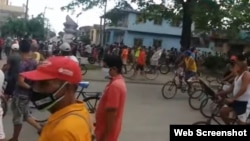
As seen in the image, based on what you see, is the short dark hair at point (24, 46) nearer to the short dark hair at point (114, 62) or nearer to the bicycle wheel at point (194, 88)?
the short dark hair at point (114, 62)

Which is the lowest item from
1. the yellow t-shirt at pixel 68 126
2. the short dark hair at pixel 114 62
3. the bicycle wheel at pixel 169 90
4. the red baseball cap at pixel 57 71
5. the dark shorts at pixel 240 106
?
the bicycle wheel at pixel 169 90

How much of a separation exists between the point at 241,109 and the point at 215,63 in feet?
79.3

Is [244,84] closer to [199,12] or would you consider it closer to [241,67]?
[241,67]

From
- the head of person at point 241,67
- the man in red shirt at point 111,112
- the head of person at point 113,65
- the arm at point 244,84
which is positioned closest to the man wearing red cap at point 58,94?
the man in red shirt at point 111,112

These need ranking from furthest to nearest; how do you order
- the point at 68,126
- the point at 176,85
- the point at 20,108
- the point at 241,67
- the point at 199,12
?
1. the point at 199,12
2. the point at 176,85
3. the point at 241,67
4. the point at 20,108
5. the point at 68,126

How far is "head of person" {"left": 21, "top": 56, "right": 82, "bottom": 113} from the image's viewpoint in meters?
2.42

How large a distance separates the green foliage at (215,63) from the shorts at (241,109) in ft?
77.1

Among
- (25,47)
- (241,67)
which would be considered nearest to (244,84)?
(241,67)

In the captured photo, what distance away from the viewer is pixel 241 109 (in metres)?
6.99

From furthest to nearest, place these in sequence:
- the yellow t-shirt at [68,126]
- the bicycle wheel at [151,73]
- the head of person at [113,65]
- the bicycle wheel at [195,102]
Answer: the bicycle wheel at [151,73] < the bicycle wheel at [195,102] < the head of person at [113,65] < the yellow t-shirt at [68,126]

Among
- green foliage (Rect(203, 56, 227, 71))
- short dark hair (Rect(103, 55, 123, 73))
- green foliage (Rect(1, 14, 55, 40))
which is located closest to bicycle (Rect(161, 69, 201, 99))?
short dark hair (Rect(103, 55, 123, 73))

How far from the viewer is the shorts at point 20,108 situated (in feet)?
21.3

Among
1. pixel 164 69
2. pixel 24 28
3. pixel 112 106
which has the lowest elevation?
pixel 164 69

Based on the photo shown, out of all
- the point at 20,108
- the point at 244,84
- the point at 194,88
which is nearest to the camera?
the point at 20,108
